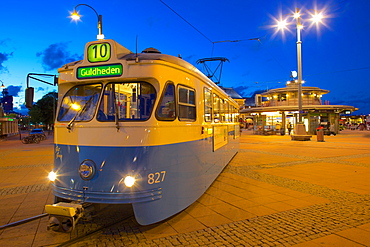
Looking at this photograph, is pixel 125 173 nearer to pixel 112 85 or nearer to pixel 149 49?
pixel 112 85

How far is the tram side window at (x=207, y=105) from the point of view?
5.76 metres

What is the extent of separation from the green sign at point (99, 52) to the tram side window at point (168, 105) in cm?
109

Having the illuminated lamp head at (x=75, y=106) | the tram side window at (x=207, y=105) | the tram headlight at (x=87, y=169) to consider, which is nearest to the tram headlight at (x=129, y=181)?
the tram headlight at (x=87, y=169)

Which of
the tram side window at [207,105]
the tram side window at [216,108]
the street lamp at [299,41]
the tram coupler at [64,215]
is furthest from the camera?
the street lamp at [299,41]

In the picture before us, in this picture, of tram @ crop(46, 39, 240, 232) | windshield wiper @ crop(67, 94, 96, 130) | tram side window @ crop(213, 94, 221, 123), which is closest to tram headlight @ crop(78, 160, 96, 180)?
tram @ crop(46, 39, 240, 232)

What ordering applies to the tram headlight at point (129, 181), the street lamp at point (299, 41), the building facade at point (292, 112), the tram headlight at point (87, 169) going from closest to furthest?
the tram headlight at point (129, 181) < the tram headlight at point (87, 169) < the street lamp at point (299, 41) < the building facade at point (292, 112)

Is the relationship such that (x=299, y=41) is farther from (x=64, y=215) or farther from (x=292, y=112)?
(x=64, y=215)

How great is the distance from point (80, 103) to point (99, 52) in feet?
3.06

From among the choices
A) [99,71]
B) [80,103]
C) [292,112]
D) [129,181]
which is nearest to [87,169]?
[129,181]

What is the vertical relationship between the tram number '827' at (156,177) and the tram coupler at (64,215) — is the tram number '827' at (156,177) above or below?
above

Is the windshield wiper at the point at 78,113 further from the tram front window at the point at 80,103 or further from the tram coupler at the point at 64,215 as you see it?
the tram coupler at the point at 64,215

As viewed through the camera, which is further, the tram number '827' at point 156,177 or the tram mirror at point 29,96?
the tram mirror at point 29,96

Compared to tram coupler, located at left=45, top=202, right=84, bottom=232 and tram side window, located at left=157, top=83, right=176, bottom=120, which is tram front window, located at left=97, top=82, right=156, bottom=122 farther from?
tram coupler, located at left=45, top=202, right=84, bottom=232

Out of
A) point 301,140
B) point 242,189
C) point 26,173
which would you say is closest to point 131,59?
point 242,189
